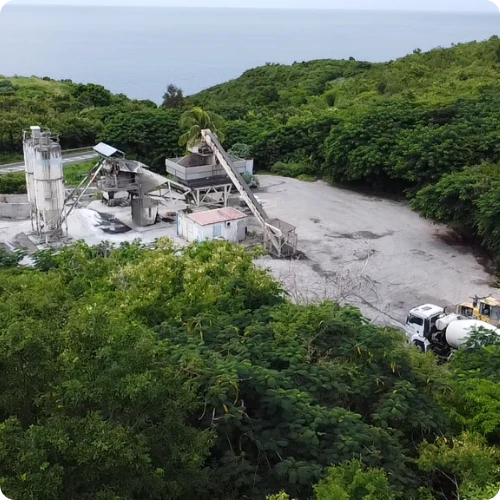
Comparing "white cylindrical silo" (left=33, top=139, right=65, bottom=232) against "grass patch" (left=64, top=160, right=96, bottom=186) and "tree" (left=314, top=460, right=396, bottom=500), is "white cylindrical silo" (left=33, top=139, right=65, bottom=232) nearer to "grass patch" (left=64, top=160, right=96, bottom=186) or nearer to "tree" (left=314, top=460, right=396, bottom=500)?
"grass patch" (left=64, top=160, right=96, bottom=186)

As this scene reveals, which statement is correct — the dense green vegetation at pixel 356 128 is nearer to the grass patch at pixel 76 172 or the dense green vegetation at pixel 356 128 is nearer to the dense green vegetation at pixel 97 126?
the dense green vegetation at pixel 97 126

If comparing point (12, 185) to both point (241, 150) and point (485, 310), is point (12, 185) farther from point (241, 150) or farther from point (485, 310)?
point (485, 310)

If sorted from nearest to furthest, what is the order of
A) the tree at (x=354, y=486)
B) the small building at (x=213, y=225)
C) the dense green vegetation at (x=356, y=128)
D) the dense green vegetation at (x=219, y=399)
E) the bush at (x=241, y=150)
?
the dense green vegetation at (x=219, y=399) → the tree at (x=354, y=486) → the small building at (x=213, y=225) → the dense green vegetation at (x=356, y=128) → the bush at (x=241, y=150)

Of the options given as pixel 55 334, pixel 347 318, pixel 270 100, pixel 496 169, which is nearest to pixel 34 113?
pixel 270 100

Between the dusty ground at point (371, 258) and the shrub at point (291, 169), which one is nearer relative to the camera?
the dusty ground at point (371, 258)

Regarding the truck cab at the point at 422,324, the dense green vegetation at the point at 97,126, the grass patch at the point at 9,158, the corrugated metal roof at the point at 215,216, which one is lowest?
the truck cab at the point at 422,324

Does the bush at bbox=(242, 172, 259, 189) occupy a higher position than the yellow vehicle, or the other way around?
the bush at bbox=(242, 172, 259, 189)

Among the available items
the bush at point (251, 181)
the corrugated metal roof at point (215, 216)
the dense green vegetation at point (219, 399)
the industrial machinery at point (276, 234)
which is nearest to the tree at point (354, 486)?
the dense green vegetation at point (219, 399)

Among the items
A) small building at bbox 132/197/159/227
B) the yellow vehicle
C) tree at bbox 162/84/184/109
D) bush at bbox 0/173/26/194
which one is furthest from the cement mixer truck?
tree at bbox 162/84/184/109
